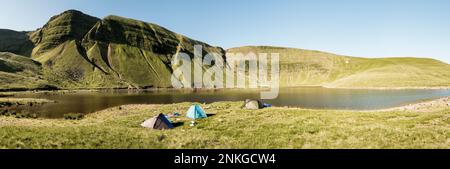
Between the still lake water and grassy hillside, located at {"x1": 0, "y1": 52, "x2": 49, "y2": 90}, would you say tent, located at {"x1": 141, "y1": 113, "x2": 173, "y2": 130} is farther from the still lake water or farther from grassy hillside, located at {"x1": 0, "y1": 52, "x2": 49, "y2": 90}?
grassy hillside, located at {"x1": 0, "y1": 52, "x2": 49, "y2": 90}

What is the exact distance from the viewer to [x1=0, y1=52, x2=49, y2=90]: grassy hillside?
139375mm

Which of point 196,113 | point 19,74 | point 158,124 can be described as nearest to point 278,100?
point 196,113

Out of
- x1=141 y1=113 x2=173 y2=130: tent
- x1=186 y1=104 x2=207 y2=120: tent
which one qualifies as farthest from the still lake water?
x1=141 y1=113 x2=173 y2=130: tent

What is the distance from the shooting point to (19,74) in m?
160

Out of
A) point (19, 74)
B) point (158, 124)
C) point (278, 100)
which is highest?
point (158, 124)

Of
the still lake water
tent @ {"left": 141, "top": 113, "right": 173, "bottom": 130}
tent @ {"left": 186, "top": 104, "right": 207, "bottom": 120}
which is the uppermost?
tent @ {"left": 141, "top": 113, "right": 173, "bottom": 130}

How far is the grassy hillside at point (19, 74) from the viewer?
139 m

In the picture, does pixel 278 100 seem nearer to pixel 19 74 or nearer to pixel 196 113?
pixel 196 113

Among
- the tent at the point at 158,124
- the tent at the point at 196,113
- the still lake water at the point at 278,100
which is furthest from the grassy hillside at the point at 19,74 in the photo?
the tent at the point at 158,124
